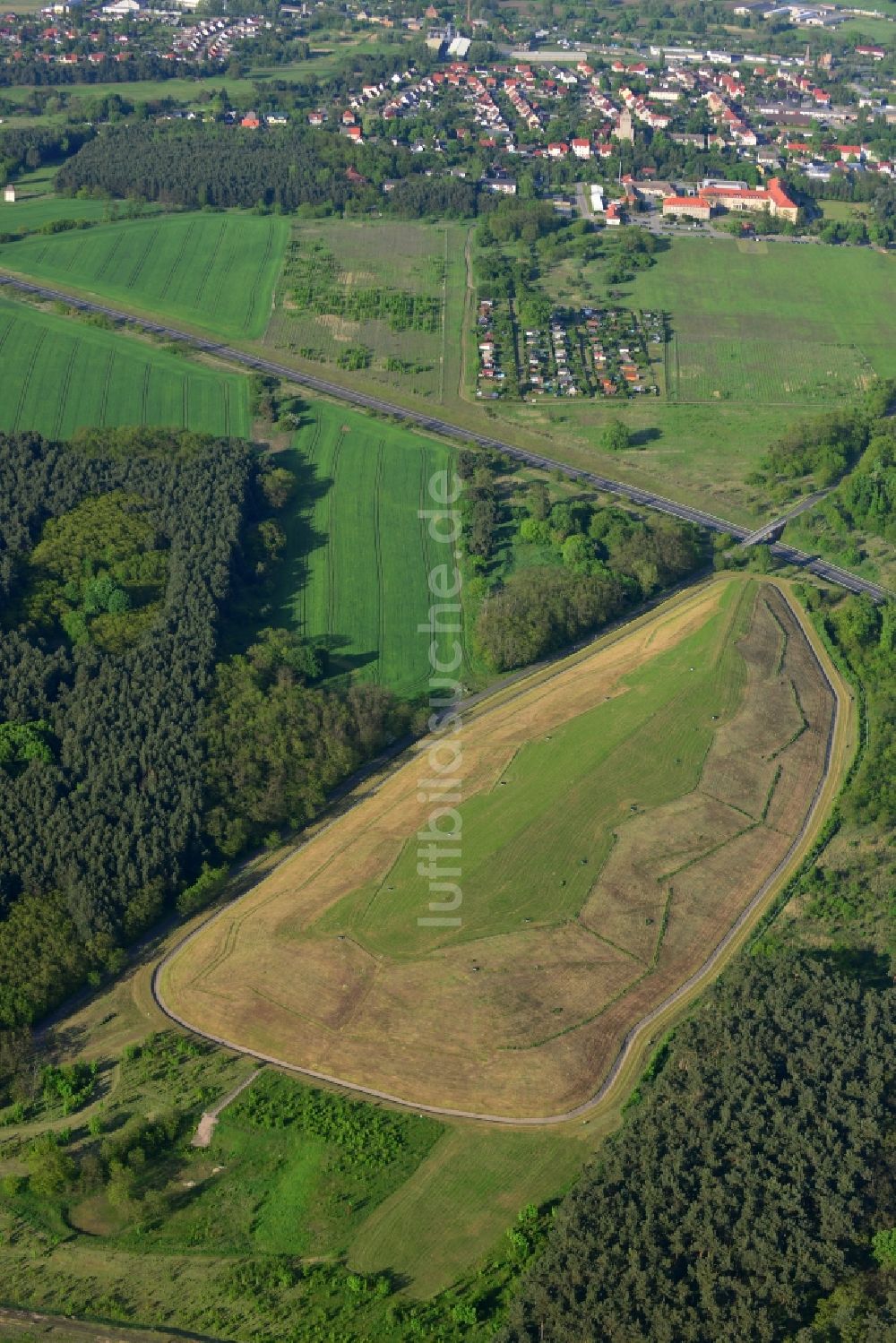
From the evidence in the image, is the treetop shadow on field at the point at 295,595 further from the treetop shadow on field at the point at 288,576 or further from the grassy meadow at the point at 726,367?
the grassy meadow at the point at 726,367

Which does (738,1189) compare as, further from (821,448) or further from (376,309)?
(376,309)

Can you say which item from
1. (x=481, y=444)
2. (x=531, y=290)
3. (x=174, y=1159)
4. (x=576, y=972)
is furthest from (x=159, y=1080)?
(x=531, y=290)

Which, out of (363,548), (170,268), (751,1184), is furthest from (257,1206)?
(170,268)

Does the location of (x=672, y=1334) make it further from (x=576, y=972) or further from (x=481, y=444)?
(x=481, y=444)

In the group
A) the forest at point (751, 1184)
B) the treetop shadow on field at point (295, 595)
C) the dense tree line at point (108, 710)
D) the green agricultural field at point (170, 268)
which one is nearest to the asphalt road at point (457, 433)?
the green agricultural field at point (170, 268)

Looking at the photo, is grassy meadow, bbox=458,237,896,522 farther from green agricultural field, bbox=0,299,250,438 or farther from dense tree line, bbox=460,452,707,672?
green agricultural field, bbox=0,299,250,438

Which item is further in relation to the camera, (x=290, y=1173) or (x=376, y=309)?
(x=376, y=309)
